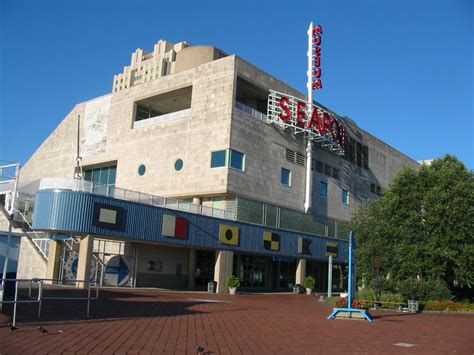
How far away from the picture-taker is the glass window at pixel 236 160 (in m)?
39.5

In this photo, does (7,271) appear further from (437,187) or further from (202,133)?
(202,133)

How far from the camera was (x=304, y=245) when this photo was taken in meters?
45.5

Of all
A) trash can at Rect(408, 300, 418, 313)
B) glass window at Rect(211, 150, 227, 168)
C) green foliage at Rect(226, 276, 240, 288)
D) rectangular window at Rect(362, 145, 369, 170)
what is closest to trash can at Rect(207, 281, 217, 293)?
green foliage at Rect(226, 276, 240, 288)

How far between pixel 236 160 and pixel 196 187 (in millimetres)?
3928

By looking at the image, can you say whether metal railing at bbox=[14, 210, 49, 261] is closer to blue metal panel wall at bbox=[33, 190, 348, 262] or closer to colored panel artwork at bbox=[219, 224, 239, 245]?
blue metal panel wall at bbox=[33, 190, 348, 262]

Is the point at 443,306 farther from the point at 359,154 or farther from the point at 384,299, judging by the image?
the point at 359,154

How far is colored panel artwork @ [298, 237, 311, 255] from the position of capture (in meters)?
44.9

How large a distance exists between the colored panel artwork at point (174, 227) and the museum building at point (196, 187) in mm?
74

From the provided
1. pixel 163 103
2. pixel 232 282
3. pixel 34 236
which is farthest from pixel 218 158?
pixel 34 236

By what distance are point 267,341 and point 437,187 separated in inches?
884

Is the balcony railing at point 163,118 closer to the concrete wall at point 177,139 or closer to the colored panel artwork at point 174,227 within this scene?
the concrete wall at point 177,139

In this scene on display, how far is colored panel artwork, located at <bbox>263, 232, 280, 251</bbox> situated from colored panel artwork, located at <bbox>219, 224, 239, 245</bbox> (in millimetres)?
3498

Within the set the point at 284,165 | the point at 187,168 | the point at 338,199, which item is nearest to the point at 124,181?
the point at 187,168

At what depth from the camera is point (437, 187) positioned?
99.7ft
